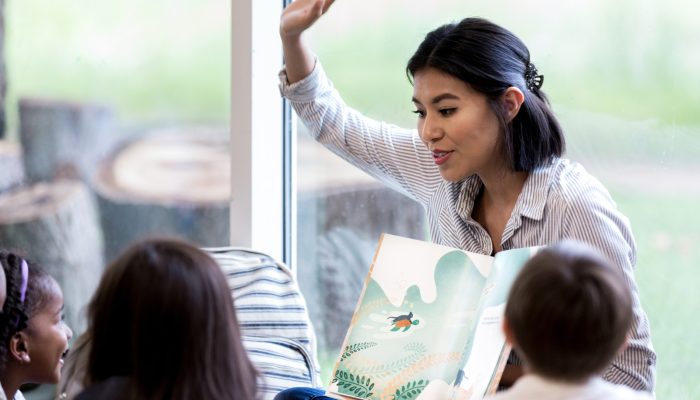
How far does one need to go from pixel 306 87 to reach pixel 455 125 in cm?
41

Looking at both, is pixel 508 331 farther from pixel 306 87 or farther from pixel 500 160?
pixel 306 87

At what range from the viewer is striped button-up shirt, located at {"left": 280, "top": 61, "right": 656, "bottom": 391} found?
1.85 metres

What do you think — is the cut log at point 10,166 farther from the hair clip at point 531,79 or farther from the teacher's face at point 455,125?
the hair clip at point 531,79

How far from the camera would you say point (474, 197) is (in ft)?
6.84

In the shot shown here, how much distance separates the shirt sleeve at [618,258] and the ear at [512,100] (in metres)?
0.21

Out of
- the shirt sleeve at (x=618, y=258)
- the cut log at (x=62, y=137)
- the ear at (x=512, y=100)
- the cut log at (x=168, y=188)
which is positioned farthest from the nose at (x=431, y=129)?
the cut log at (x=62, y=137)

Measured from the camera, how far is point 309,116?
7.30 ft

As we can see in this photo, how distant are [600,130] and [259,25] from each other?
95 cm

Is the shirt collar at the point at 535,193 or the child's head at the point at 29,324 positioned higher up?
the shirt collar at the point at 535,193

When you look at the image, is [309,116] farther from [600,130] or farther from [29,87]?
[29,87]

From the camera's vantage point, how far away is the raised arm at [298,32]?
6.86ft

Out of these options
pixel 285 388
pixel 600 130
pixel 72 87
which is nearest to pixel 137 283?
pixel 285 388

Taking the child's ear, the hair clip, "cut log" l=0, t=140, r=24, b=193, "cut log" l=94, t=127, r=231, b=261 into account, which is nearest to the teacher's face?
the hair clip

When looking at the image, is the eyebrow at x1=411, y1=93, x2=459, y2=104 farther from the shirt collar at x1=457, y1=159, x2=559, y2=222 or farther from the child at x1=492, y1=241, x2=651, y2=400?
the child at x1=492, y1=241, x2=651, y2=400
